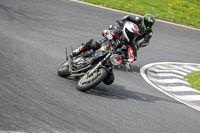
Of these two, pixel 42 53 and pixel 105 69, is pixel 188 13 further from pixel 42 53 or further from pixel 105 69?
pixel 105 69

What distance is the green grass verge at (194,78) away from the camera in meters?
10.1

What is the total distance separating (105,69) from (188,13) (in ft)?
50.2

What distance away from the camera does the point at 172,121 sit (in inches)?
261

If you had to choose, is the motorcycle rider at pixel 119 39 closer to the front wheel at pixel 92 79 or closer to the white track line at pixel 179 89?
the front wheel at pixel 92 79

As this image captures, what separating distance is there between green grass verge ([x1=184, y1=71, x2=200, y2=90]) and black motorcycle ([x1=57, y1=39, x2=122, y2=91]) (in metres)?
3.78

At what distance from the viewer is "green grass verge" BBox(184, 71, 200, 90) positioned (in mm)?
10089

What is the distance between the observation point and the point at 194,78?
420 inches

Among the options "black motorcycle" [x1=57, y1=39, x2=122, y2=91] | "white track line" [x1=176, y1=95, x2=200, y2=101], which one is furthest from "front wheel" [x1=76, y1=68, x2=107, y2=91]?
"white track line" [x1=176, y1=95, x2=200, y2=101]

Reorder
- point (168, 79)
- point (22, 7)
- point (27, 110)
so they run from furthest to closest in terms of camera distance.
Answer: point (22, 7), point (168, 79), point (27, 110)

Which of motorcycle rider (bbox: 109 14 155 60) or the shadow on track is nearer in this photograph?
the shadow on track

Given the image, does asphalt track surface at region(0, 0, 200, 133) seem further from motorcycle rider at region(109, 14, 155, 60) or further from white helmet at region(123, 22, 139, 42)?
white helmet at region(123, 22, 139, 42)

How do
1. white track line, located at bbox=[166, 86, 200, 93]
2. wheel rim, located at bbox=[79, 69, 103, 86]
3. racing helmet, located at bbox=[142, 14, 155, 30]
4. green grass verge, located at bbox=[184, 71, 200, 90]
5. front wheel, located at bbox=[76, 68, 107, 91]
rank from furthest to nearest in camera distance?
racing helmet, located at bbox=[142, 14, 155, 30] → green grass verge, located at bbox=[184, 71, 200, 90] → white track line, located at bbox=[166, 86, 200, 93] → wheel rim, located at bbox=[79, 69, 103, 86] → front wheel, located at bbox=[76, 68, 107, 91]

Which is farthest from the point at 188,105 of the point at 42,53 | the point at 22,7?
the point at 22,7

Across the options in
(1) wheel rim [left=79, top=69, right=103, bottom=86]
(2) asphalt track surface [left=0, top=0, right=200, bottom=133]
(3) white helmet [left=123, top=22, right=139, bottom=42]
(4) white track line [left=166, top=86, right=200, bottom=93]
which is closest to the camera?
(2) asphalt track surface [left=0, top=0, right=200, bottom=133]
